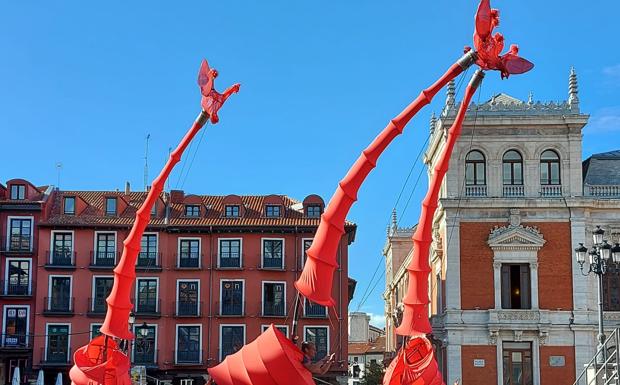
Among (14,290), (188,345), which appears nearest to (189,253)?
(188,345)

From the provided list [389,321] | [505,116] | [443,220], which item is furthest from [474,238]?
[389,321]

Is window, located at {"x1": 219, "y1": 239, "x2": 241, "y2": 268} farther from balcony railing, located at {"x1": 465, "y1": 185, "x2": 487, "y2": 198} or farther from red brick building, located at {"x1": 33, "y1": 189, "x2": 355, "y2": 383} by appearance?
balcony railing, located at {"x1": 465, "y1": 185, "x2": 487, "y2": 198}

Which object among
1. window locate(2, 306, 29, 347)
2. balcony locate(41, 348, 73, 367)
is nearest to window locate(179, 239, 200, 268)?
balcony locate(41, 348, 73, 367)

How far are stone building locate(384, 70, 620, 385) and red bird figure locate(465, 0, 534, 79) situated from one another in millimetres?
28963

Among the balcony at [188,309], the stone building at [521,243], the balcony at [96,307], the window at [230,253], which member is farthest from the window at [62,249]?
the stone building at [521,243]

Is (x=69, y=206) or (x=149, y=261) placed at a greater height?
(x=69, y=206)

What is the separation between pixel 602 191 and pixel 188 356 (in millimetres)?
26483

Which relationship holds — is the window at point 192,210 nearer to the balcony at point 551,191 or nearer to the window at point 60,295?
the window at point 60,295

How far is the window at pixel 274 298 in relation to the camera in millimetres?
61344

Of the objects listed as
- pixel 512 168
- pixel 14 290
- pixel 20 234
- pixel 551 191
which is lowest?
pixel 14 290

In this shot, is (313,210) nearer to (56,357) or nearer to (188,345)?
(188,345)

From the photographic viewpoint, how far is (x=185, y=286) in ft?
203

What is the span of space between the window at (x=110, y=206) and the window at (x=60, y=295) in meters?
5.20

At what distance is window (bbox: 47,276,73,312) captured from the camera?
200ft
